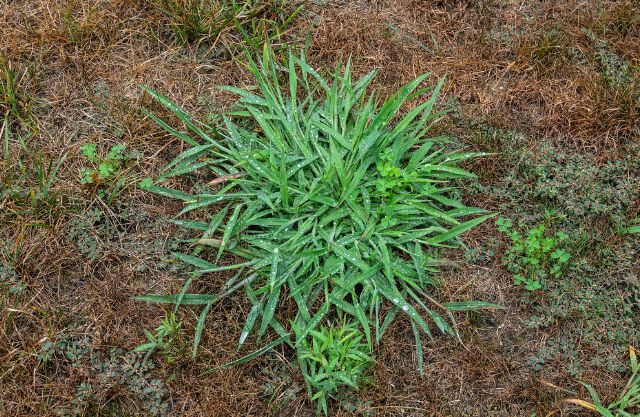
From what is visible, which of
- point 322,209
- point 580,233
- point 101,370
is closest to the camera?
point 101,370

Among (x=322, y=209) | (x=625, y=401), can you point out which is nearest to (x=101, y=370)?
(x=322, y=209)

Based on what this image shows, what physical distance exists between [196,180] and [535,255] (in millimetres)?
1647

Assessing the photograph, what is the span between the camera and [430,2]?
281 cm

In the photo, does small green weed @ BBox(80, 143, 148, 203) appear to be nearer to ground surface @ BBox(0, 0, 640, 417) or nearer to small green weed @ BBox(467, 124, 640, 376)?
ground surface @ BBox(0, 0, 640, 417)

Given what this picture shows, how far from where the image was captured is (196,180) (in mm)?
2516

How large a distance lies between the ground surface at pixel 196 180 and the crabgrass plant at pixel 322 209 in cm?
10

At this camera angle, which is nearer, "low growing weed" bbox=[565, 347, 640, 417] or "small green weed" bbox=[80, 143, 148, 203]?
"low growing weed" bbox=[565, 347, 640, 417]

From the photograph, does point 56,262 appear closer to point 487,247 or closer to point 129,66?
point 129,66

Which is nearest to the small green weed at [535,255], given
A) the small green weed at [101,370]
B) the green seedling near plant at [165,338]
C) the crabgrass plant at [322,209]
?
the crabgrass plant at [322,209]

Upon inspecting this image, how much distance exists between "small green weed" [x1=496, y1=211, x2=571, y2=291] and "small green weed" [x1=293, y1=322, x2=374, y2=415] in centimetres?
81

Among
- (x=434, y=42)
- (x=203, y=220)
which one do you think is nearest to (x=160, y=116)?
(x=203, y=220)

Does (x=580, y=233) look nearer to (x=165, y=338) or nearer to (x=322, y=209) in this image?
(x=322, y=209)

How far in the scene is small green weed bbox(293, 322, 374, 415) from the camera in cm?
214

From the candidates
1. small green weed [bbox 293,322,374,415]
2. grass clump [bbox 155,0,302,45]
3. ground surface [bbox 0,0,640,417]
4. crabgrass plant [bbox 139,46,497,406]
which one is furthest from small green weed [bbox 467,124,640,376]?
grass clump [bbox 155,0,302,45]
